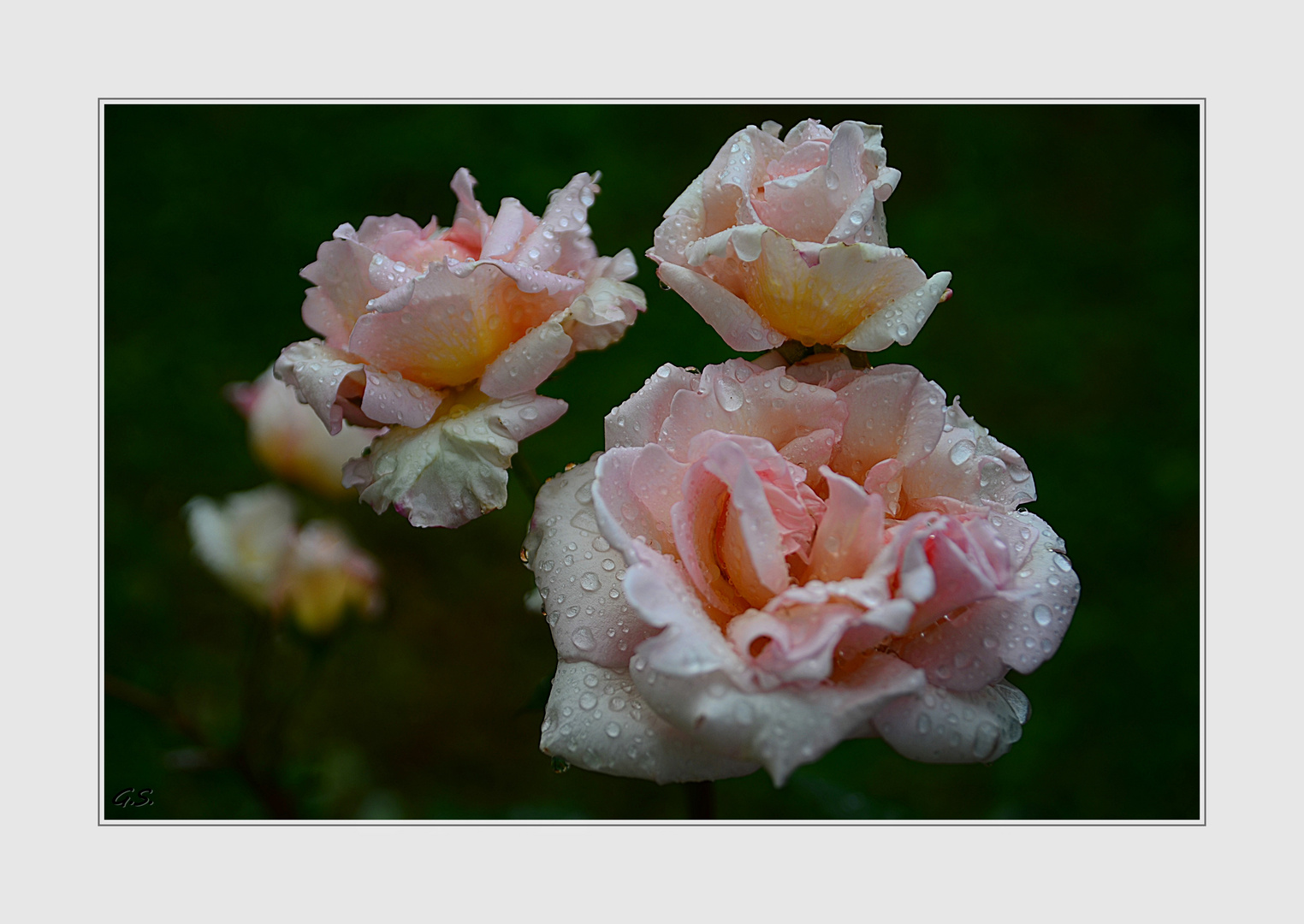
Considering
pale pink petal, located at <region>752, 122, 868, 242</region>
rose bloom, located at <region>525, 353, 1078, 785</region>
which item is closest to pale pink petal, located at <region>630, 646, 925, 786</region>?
rose bloom, located at <region>525, 353, 1078, 785</region>

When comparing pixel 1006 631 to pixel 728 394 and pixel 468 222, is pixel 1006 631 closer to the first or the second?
pixel 728 394

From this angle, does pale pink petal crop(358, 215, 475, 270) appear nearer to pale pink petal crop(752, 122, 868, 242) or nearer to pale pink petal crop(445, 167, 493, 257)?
pale pink petal crop(445, 167, 493, 257)

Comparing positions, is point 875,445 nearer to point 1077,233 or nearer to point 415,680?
point 415,680

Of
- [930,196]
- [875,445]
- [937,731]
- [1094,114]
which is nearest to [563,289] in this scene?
[875,445]

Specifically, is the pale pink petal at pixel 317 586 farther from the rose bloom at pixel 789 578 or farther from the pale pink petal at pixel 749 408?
the pale pink petal at pixel 749 408

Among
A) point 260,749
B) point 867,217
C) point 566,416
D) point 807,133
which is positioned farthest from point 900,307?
point 566,416

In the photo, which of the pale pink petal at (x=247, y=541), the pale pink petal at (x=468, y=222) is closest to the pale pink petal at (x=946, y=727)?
the pale pink petal at (x=468, y=222)

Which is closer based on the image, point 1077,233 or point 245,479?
point 245,479
